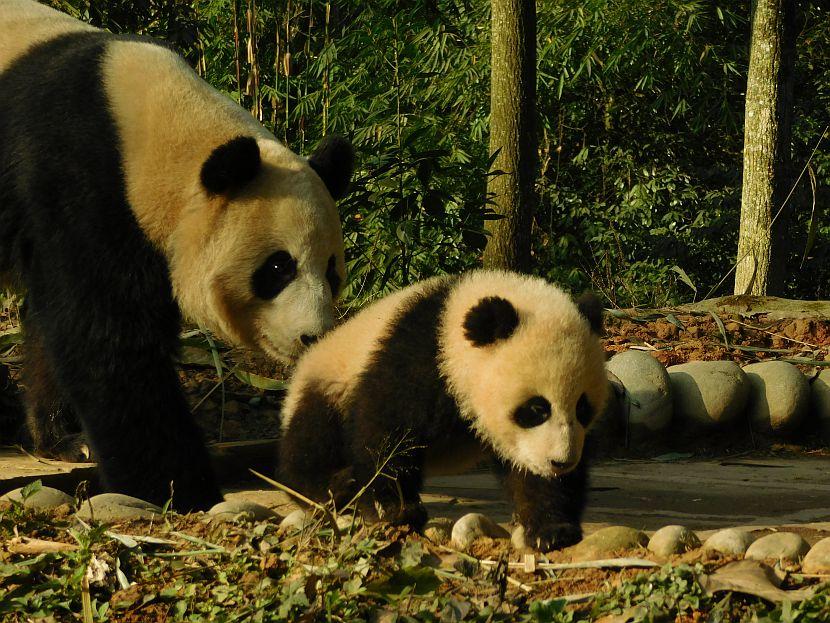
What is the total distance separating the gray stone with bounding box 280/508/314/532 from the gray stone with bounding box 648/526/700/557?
41.3 inches

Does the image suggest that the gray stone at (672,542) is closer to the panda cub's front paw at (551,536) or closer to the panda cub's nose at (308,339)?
the panda cub's front paw at (551,536)

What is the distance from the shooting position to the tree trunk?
7.09m

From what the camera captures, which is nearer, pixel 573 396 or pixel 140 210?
pixel 573 396

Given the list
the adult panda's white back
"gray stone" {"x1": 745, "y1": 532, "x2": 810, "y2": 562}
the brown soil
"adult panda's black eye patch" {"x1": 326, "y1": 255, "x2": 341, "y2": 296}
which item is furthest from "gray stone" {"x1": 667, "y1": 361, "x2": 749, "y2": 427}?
the adult panda's white back

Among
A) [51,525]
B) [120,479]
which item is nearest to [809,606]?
[51,525]

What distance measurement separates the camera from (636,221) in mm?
13766

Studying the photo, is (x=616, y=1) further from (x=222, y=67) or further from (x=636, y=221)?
(x=222, y=67)

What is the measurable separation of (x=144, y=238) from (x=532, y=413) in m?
1.68

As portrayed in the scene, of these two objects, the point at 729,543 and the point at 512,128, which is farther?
the point at 512,128

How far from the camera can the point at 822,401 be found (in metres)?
6.16

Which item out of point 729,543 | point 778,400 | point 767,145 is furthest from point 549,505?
point 767,145

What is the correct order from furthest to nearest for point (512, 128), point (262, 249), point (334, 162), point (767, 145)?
point (767, 145), point (512, 128), point (334, 162), point (262, 249)

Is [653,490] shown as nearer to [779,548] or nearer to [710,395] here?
[710,395]

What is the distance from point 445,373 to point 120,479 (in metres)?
1.39
